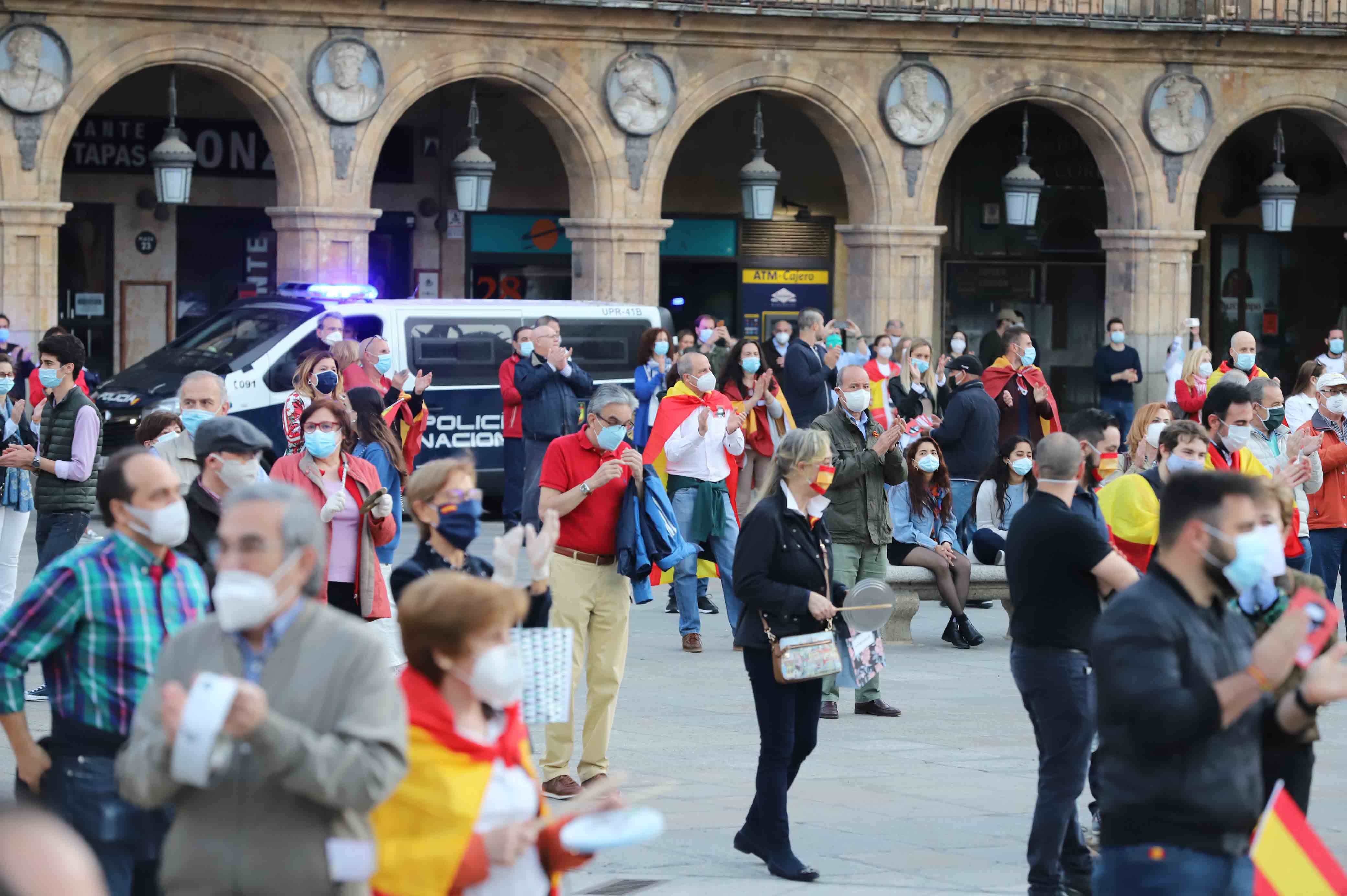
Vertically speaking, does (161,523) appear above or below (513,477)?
above

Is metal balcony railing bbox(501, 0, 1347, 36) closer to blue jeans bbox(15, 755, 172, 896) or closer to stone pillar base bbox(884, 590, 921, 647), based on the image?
stone pillar base bbox(884, 590, 921, 647)

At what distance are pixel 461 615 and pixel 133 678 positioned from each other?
127cm

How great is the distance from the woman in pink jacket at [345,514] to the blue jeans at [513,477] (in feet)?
27.3

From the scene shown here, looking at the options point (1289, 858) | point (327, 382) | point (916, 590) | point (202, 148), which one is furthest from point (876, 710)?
point (202, 148)

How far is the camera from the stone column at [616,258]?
2428cm

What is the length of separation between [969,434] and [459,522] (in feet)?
27.8

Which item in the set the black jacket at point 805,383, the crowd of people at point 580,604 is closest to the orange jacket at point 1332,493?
the crowd of people at point 580,604

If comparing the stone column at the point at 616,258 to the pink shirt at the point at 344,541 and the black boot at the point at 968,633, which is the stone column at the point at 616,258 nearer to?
the black boot at the point at 968,633

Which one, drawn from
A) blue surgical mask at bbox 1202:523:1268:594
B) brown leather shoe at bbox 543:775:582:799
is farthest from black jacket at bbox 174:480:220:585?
blue surgical mask at bbox 1202:523:1268:594

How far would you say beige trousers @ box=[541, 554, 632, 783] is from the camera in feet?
28.4

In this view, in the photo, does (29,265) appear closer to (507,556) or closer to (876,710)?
(876,710)

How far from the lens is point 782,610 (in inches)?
296

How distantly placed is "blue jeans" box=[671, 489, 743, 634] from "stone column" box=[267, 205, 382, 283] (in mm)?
10997

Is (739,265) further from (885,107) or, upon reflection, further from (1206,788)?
(1206,788)
